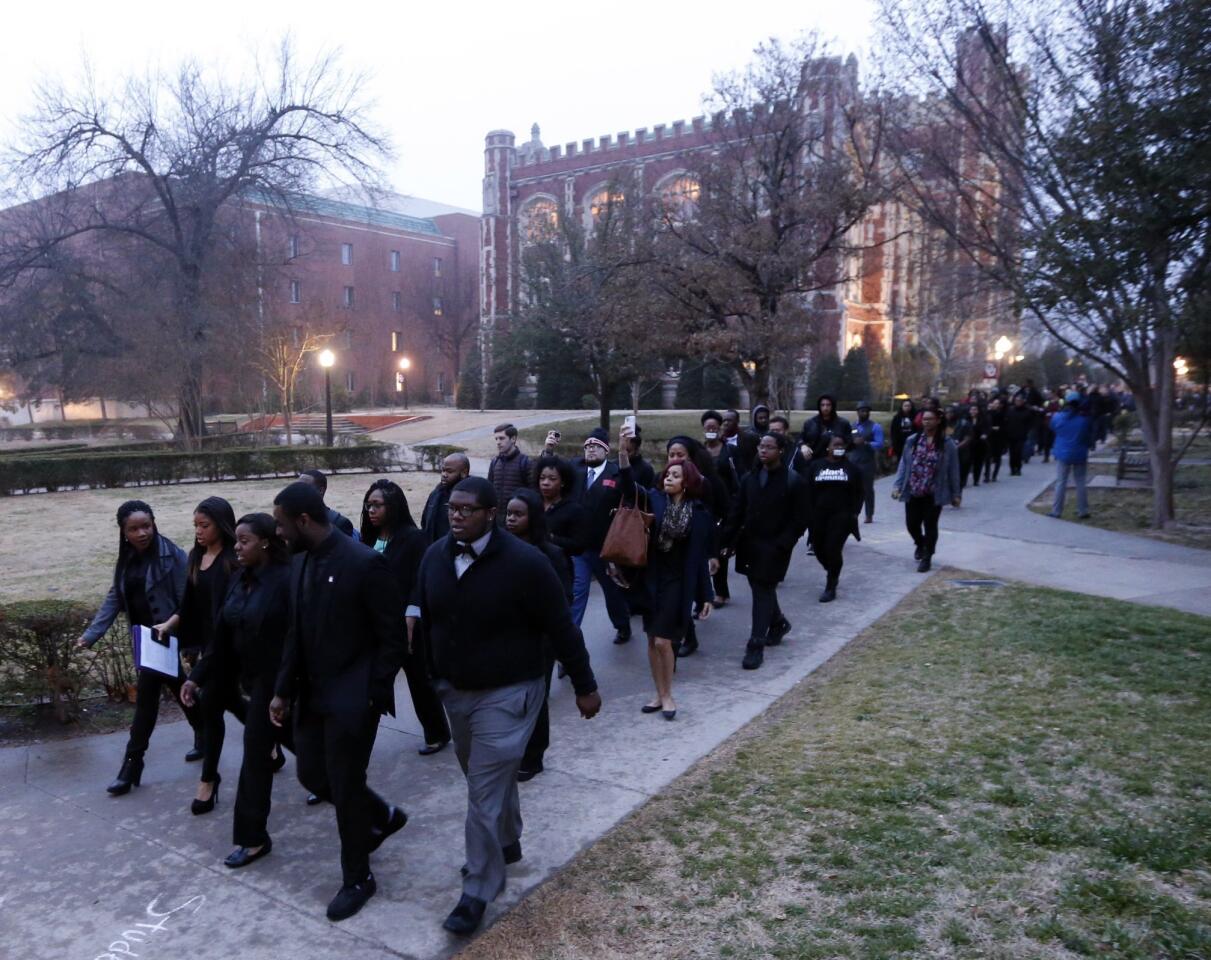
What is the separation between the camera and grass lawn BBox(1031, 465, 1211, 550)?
39.3 ft

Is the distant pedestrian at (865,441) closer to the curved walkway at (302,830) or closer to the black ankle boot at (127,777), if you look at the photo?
the curved walkway at (302,830)

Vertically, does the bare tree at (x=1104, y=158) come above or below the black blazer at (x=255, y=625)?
above

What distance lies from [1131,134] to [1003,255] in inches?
198

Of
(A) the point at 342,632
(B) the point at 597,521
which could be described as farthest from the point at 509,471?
(A) the point at 342,632

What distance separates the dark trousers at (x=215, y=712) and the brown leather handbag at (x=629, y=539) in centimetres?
244

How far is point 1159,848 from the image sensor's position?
3.87 metres

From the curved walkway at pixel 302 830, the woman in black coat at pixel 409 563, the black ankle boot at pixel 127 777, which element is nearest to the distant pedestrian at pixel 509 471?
the curved walkway at pixel 302 830

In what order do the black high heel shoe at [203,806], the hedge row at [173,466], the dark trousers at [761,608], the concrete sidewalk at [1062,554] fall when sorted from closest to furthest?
the black high heel shoe at [203,806] → the dark trousers at [761,608] → the concrete sidewalk at [1062,554] → the hedge row at [173,466]

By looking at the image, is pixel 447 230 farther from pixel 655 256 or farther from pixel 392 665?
pixel 392 665

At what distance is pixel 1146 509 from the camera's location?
1426 centimetres

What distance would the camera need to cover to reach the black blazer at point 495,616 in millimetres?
3631

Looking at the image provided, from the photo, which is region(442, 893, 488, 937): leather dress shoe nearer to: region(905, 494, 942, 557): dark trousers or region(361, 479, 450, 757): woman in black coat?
region(361, 479, 450, 757): woman in black coat

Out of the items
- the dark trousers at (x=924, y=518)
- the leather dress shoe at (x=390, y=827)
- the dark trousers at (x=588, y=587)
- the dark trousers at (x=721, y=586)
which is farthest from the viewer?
the dark trousers at (x=924, y=518)

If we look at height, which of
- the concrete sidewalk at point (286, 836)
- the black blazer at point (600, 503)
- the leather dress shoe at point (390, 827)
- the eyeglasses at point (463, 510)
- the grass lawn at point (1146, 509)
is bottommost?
the concrete sidewalk at point (286, 836)
